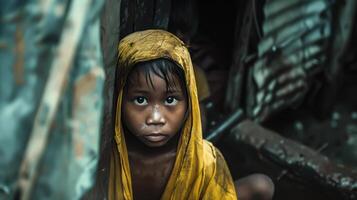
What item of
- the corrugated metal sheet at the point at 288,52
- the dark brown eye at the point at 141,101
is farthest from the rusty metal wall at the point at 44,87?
the corrugated metal sheet at the point at 288,52

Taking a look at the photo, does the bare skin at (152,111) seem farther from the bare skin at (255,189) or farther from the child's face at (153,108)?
the bare skin at (255,189)

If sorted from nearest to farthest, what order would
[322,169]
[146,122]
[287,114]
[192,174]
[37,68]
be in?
[37,68] → [146,122] → [192,174] → [322,169] → [287,114]

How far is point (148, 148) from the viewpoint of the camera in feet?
9.25

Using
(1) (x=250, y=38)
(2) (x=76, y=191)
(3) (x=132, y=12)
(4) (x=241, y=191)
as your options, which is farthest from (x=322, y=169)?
(2) (x=76, y=191)

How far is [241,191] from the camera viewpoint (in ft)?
10.9

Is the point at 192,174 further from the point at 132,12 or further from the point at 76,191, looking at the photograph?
the point at 76,191

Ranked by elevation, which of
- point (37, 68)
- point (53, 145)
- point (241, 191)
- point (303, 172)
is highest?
point (37, 68)

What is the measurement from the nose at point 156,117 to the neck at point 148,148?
0.25 meters

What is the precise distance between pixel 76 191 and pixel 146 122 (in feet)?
3.10

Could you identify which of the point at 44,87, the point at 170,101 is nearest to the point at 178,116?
the point at 170,101

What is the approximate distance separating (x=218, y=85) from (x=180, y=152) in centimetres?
269

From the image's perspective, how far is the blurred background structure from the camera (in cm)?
156

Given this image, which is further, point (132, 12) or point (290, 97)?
point (290, 97)

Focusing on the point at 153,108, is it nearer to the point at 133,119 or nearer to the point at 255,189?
the point at 133,119
